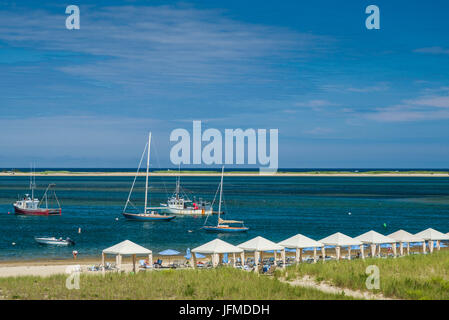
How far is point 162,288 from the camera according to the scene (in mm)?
23984

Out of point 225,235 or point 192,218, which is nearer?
point 225,235

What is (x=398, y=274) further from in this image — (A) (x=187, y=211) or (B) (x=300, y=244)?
(A) (x=187, y=211)

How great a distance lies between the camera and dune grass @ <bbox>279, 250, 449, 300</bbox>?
76.3 ft

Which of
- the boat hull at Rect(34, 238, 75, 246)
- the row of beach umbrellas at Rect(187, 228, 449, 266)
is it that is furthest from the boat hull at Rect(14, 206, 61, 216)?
the row of beach umbrellas at Rect(187, 228, 449, 266)

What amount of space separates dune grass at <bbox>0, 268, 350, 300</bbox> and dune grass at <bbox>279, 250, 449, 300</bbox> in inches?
113

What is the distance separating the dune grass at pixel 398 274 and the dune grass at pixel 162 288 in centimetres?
287

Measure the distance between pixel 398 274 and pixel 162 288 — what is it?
485 inches

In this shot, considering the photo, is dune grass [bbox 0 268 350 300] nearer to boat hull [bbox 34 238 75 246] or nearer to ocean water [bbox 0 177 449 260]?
ocean water [bbox 0 177 449 260]

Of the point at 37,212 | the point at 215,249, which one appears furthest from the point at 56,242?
the point at 37,212

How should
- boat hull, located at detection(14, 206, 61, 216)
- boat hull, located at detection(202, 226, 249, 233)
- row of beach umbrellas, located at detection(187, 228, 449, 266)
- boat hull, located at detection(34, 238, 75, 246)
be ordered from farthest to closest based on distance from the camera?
boat hull, located at detection(14, 206, 61, 216) < boat hull, located at detection(202, 226, 249, 233) < boat hull, located at detection(34, 238, 75, 246) < row of beach umbrellas, located at detection(187, 228, 449, 266)
